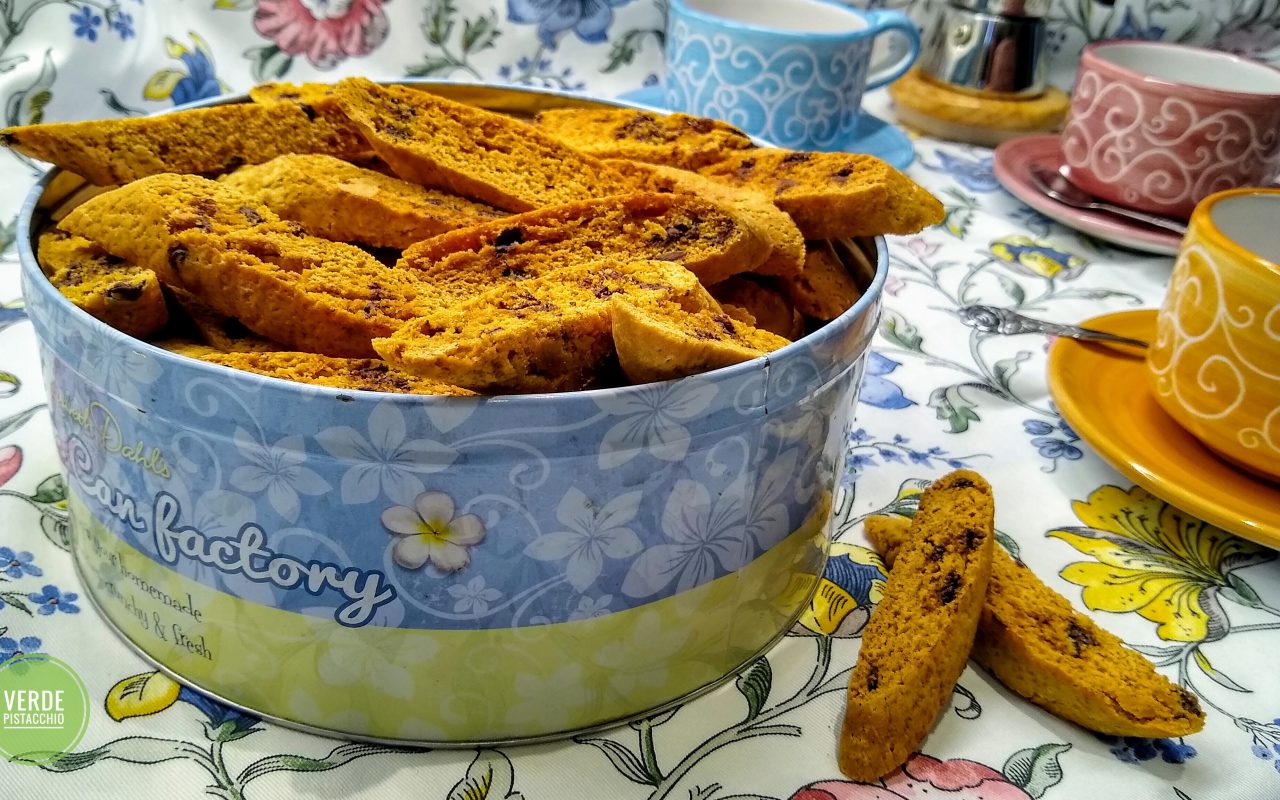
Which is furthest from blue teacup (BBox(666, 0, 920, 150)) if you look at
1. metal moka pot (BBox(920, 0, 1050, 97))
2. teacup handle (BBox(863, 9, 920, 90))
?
metal moka pot (BBox(920, 0, 1050, 97))

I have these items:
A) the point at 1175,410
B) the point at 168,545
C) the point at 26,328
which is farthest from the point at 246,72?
the point at 1175,410

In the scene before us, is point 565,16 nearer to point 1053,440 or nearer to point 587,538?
point 1053,440

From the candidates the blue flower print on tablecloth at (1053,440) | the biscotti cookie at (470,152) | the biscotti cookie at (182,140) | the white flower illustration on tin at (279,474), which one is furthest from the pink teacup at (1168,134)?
the white flower illustration on tin at (279,474)

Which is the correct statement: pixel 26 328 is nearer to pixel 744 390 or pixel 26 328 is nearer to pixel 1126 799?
pixel 744 390

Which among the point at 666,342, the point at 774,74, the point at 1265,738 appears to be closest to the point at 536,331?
the point at 666,342

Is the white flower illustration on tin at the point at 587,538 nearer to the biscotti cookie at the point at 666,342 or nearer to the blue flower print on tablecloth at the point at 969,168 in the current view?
the biscotti cookie at the point at 666,342

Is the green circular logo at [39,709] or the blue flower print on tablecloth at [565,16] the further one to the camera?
the blue flower print on tablecloth at [565,16]
